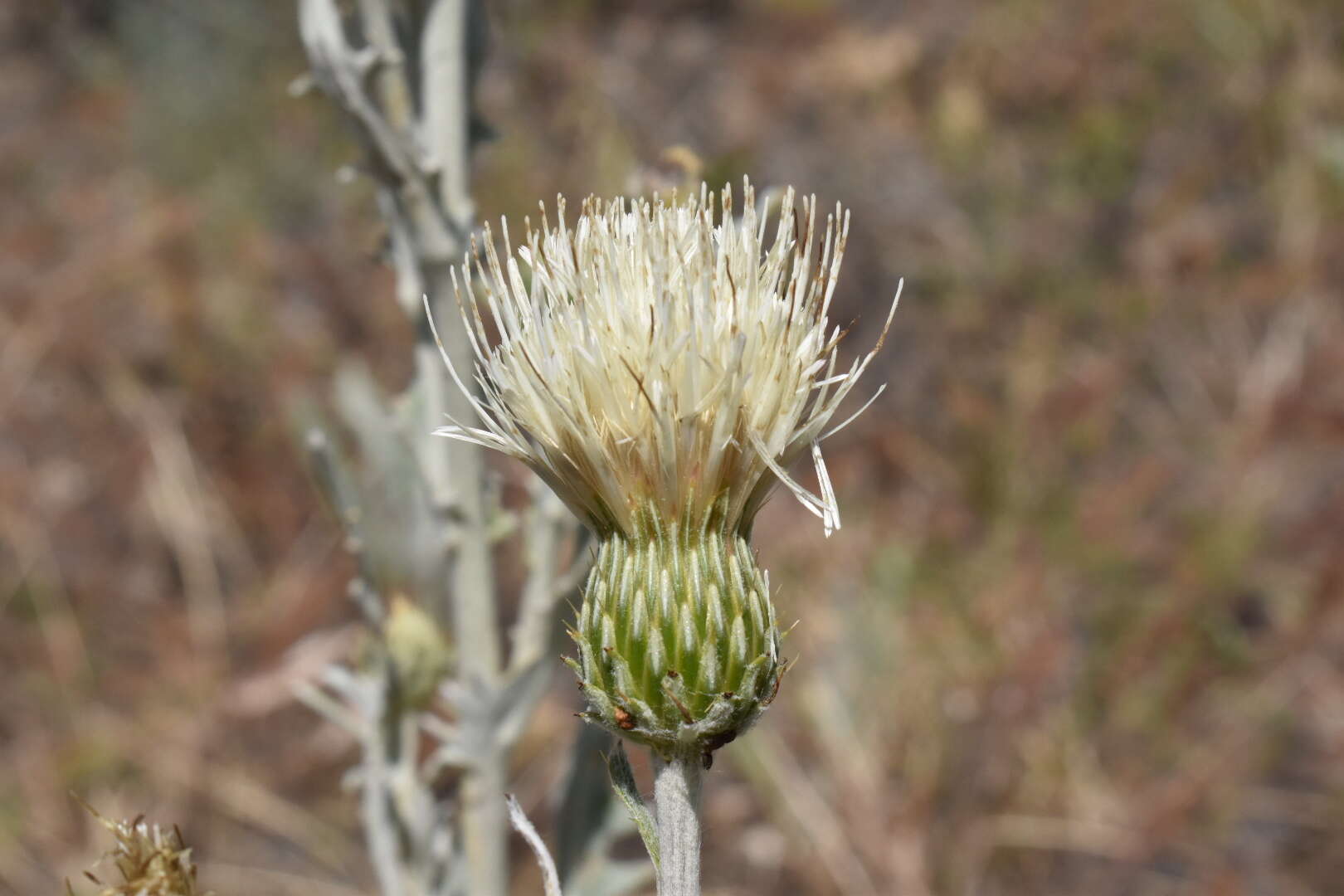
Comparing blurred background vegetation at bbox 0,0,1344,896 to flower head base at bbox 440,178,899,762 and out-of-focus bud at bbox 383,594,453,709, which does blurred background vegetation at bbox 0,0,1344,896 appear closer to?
flower head base at bbox 440,178,899,762

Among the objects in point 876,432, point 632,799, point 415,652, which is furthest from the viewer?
point 876,432

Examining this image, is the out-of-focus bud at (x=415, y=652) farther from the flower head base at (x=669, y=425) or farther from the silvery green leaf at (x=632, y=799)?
the silvery green leaf at (x=632, y=799)

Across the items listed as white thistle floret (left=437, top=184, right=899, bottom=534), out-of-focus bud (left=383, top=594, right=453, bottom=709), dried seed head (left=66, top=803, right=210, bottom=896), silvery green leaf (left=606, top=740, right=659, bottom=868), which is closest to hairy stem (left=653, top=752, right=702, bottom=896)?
silvery green leaf (left=606, top=740, right=659, bottom=868)

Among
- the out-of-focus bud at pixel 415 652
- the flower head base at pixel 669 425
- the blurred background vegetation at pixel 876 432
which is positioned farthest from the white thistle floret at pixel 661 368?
the out-of-focus bud at pixel 415 652

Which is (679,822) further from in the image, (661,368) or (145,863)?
(145,863)

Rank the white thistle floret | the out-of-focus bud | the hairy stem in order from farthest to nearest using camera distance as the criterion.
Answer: the out-of-focus bud, the white thistle floret, the hairy stem

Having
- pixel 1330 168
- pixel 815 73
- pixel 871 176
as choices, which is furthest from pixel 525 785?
pixel 815 73

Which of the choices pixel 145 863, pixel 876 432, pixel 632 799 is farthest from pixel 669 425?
pixel 876 432
